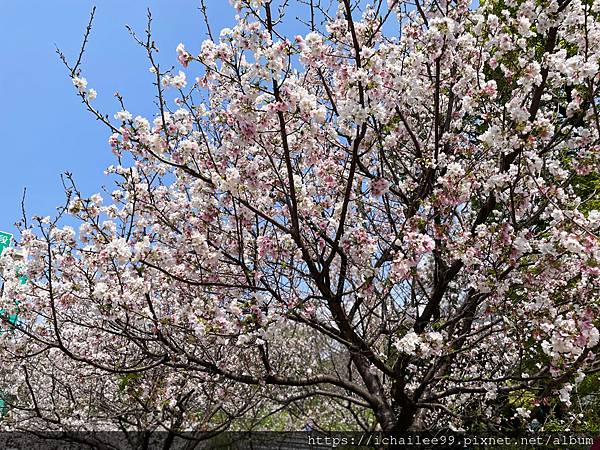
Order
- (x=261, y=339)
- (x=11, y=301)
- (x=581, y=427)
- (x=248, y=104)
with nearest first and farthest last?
1. (x=248, y=104)
2. (x=261, y=339)
3. (x=11, y=301)
4. (x=581, y=427)

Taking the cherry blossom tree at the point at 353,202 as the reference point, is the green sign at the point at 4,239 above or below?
above

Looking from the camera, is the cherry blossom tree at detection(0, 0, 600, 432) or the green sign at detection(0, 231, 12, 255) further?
the green sign at detection(0, 231, 12, 255)

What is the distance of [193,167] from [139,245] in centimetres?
82

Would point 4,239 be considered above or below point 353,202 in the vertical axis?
above

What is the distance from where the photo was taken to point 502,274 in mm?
4172

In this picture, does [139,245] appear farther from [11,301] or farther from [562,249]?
[562,249]

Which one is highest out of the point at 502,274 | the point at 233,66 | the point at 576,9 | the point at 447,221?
the point at 576,9

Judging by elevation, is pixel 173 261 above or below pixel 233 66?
below

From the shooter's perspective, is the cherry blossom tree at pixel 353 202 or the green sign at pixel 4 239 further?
the green sign at pixel 4 239

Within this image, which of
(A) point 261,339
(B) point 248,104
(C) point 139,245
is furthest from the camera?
(C) point 139,245

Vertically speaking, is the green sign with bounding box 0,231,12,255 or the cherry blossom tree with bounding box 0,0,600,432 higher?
the green sign with bounding box 0,231,12,255

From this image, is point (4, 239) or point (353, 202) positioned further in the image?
point (4, 239)

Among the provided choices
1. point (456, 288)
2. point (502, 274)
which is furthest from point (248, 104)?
point (456, 288)

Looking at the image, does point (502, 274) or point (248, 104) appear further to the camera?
point (502, 274)
